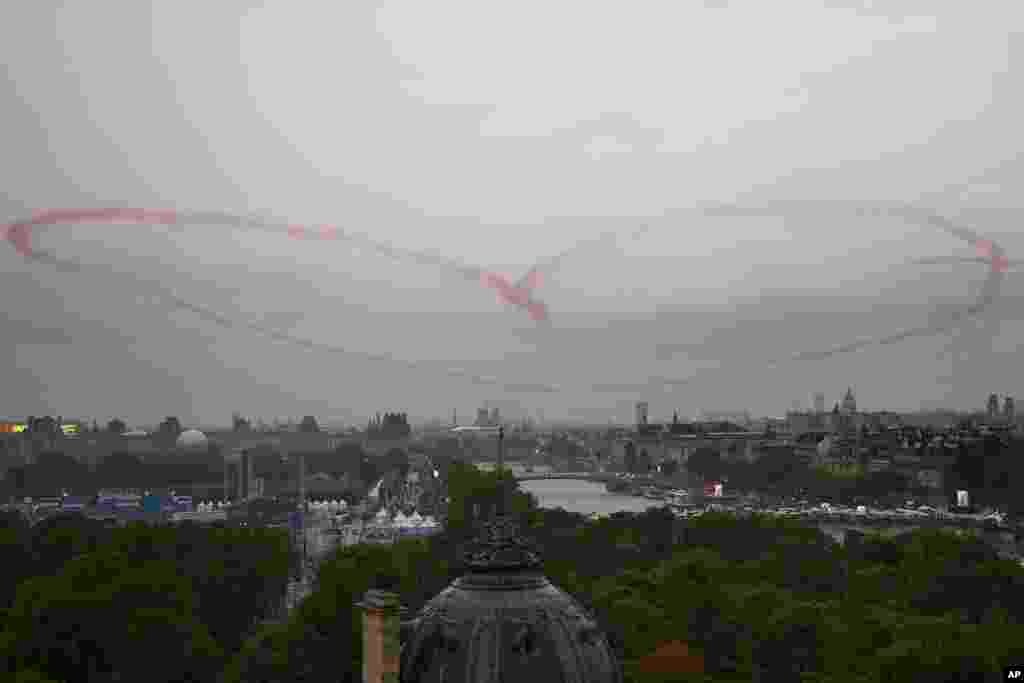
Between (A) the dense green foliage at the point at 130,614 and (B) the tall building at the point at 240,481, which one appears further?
(B) the tall building at the point at 240,481

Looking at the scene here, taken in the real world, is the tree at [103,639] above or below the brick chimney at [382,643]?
below

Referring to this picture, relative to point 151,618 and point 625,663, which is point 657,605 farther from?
point 151,618

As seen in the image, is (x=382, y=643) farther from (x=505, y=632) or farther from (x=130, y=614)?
(x=130, y=614)

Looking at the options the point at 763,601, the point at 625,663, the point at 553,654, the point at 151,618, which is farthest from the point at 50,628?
the point at 553,654

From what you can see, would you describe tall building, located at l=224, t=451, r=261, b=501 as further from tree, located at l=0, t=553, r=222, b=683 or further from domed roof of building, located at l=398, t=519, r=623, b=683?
domed roof of building, located at l=398, t=519, r=623, b=683

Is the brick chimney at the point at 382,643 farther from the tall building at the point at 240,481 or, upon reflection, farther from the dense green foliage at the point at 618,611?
the tall building at the point at 240,481

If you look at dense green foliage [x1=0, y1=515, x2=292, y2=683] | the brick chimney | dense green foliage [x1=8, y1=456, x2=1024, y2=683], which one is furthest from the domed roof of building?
dense green foliage [x1=0, y1=515, x2=292, y2=683]

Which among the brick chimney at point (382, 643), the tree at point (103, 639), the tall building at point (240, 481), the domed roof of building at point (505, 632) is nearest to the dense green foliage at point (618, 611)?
the tree at point (103, 639)
